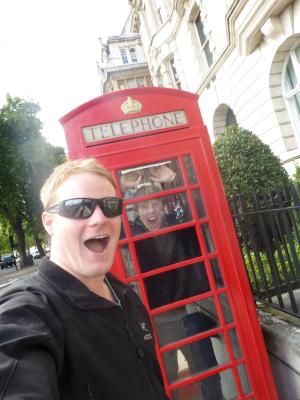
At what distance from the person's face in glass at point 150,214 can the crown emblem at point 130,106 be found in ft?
2.22

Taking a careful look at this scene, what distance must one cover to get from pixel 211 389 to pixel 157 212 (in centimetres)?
139

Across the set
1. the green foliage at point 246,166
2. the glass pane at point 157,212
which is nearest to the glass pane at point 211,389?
the glass pane at point 157,212

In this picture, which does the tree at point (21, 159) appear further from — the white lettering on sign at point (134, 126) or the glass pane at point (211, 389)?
the glass pane at point (211, 389)

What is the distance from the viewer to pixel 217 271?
2680mm

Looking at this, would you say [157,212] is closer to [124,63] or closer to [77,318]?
[77,318]

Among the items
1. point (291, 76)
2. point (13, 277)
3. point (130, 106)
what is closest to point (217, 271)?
point (130, 106)

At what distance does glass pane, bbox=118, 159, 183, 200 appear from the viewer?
261cm

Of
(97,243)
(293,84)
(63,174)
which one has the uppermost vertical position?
(293,84)

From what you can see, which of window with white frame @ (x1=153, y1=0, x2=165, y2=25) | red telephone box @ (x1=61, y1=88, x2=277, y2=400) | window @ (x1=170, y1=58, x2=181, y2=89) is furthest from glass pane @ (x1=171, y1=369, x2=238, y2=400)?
window with white frame @ (x1=153, y1=0, x2=165, y2=25)

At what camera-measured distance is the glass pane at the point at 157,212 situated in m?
2.62

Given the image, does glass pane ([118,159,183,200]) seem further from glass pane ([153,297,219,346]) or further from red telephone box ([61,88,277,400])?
glass pane ([153,297,219,346])

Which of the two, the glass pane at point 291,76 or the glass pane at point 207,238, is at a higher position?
the glass pane at point 291,76

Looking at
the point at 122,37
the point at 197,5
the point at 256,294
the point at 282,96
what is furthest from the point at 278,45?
the point at 122,37

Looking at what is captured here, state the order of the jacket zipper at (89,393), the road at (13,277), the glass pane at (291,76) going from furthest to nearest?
the road at (13,277) → the glass pane at (291,76) → the jacket zipper at (89,393)
